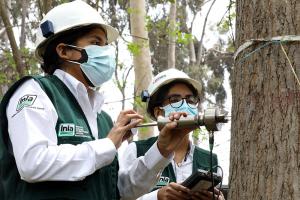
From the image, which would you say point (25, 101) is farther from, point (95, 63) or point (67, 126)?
point (95, 63)

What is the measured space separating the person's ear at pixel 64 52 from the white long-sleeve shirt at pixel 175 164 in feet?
2.03

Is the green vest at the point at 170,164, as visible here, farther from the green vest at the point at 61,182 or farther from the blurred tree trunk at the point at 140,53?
the blurred tree trunk at the point at 140,53

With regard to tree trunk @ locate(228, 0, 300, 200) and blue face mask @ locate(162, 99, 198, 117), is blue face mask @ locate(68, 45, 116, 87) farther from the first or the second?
tree trunk @ locate(228, 0, 300, 200)

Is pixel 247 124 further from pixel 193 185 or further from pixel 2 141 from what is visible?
pixel 2 141

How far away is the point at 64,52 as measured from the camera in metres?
2.69

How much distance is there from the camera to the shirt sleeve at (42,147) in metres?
2.21

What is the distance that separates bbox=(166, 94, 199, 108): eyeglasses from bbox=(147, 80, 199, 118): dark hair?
5 centimetres

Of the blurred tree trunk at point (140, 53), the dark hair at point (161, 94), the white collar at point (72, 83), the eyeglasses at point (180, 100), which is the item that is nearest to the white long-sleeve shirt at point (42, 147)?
the white collar at point (72, 83)

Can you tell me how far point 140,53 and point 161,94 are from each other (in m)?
5.58

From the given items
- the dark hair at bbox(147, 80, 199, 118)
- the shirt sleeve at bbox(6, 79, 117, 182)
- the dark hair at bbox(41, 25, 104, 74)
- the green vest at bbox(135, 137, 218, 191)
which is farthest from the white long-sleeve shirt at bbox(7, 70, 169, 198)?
the dark hair at bbox(147, 80, 199, 118)

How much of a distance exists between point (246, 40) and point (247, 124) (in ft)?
1.04

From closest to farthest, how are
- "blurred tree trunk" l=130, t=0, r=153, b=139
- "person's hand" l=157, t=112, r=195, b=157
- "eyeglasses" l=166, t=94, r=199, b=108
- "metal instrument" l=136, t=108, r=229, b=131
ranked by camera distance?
"metal instrument" l=136, t=108, r=229, b=131 < "person's hand" l=157, t=112, r=195, b=157 < "eyeglasses" l=166, t=94, r=199, b=108 < "blurred tree trunk" l=130, t=0, r=153, b=139

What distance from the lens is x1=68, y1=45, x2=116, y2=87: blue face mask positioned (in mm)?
2678

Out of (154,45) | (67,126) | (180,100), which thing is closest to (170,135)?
(67,126)
